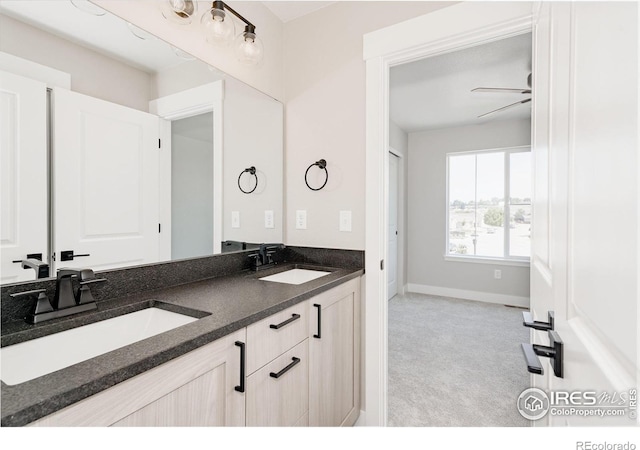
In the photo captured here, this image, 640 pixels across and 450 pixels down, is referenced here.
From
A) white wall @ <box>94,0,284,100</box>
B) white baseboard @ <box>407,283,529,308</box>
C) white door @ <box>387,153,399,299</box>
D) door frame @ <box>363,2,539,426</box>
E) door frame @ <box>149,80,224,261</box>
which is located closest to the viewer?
white wall @ <box>94,0,284,100</box>

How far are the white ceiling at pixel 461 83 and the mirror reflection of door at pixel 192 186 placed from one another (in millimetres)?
2001

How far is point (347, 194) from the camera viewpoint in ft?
6.21

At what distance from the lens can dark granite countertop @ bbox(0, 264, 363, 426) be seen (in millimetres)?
563

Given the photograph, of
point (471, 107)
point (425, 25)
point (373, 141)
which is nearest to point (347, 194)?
point (373, 141)

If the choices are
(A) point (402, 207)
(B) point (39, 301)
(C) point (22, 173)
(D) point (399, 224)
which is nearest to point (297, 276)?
(B) point (39, 301)

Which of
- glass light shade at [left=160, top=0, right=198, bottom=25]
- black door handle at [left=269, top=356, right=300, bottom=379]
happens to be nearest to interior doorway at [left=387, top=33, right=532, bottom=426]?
black door handle at [left=269, top=356, right=300, bottom=379]

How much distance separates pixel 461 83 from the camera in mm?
3090

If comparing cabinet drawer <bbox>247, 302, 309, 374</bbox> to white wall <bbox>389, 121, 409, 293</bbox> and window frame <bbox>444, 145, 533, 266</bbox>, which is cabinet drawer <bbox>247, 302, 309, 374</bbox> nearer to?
white wall <bbox>389, 121, 409, 293</bbox>

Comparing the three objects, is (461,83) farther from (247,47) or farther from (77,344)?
(77,344)

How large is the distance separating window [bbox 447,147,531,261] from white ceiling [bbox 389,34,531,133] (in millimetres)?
574

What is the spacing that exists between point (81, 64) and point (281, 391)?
139 centimetres

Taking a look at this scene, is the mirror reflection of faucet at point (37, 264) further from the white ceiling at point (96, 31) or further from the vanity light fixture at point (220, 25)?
the vanity light fixture at point (220, 25)

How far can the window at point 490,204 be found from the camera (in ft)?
13.9

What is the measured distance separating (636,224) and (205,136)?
66.8 inches
